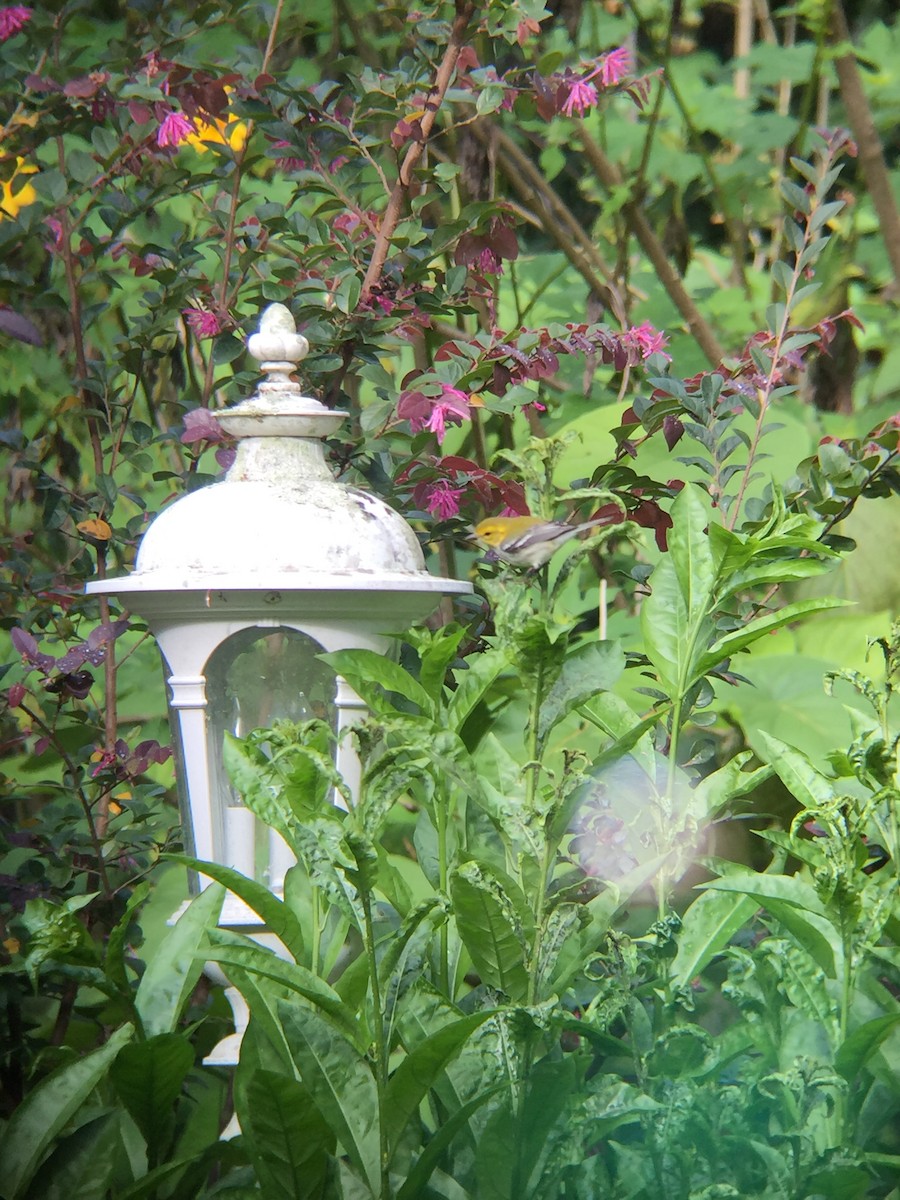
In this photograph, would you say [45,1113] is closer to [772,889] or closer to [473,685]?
[473,685]

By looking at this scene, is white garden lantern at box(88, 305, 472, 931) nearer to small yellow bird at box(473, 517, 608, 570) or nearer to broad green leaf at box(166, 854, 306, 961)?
small yellow bird at box(473, 517, 608, 570)

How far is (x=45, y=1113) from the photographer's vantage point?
96cm

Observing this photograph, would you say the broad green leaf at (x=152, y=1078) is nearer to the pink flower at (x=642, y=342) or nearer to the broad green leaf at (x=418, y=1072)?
the broad green leaf at (x=418, y=1072)

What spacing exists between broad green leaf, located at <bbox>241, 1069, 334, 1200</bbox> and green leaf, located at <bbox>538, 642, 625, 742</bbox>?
0.31m

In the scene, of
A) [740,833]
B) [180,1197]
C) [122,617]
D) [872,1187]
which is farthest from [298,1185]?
[740,833]

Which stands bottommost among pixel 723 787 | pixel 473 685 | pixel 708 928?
pixel 708 928

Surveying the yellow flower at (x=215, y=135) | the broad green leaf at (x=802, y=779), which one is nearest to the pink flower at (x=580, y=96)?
the yellow flower at (x=215, y=135)

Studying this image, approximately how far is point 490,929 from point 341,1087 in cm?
15

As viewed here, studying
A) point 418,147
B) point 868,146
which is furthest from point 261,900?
point 868,146

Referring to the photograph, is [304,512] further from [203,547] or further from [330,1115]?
[330,1115]

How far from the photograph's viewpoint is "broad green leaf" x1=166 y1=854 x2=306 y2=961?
3.04ft

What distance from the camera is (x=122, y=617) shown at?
1.73m

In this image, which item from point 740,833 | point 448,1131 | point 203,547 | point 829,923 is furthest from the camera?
point 740,833

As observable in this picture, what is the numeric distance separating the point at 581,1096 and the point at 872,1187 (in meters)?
0.23
